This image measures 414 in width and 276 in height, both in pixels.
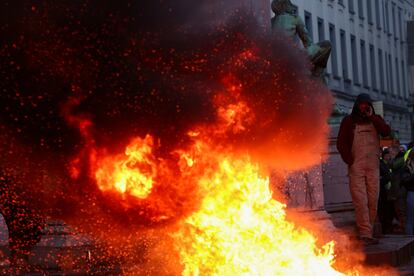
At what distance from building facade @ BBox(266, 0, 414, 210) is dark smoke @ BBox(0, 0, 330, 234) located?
92.1ft

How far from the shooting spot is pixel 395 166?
15.2 metres

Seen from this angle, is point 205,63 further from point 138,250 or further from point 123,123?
point 138,250

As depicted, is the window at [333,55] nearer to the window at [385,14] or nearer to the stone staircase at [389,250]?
the window at [385,14]

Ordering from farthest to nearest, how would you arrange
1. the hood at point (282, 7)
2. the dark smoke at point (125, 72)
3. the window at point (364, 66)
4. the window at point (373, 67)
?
the window at point (373, 67)
the window at point (364, 66)
the hood at point (282, 7)
the dark smoke at point (125, 72)

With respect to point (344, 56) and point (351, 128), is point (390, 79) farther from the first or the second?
point (351, 128)

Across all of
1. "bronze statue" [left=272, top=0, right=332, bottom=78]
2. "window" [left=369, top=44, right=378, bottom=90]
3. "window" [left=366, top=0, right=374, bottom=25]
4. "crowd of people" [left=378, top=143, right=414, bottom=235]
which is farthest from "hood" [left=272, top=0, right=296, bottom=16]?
"window" [left=366, top=0, right=374, bottom=25]

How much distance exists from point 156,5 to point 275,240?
207cm

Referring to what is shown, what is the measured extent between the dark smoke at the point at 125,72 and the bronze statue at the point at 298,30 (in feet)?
6.59

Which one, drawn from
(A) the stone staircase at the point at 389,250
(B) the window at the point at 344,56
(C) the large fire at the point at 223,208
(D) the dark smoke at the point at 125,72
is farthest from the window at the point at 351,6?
(C) the large fire at the point at 223,208

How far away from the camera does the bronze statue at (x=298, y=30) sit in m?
11.7

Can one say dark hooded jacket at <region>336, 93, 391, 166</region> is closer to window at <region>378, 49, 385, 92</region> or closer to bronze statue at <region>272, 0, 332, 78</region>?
bronze statue at <region>272, 0, 332, 78</region>

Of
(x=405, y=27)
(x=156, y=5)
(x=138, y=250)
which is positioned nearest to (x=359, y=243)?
(x=138, y=250)

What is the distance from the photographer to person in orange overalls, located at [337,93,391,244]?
11.0 m

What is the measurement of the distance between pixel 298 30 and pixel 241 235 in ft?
13.5
